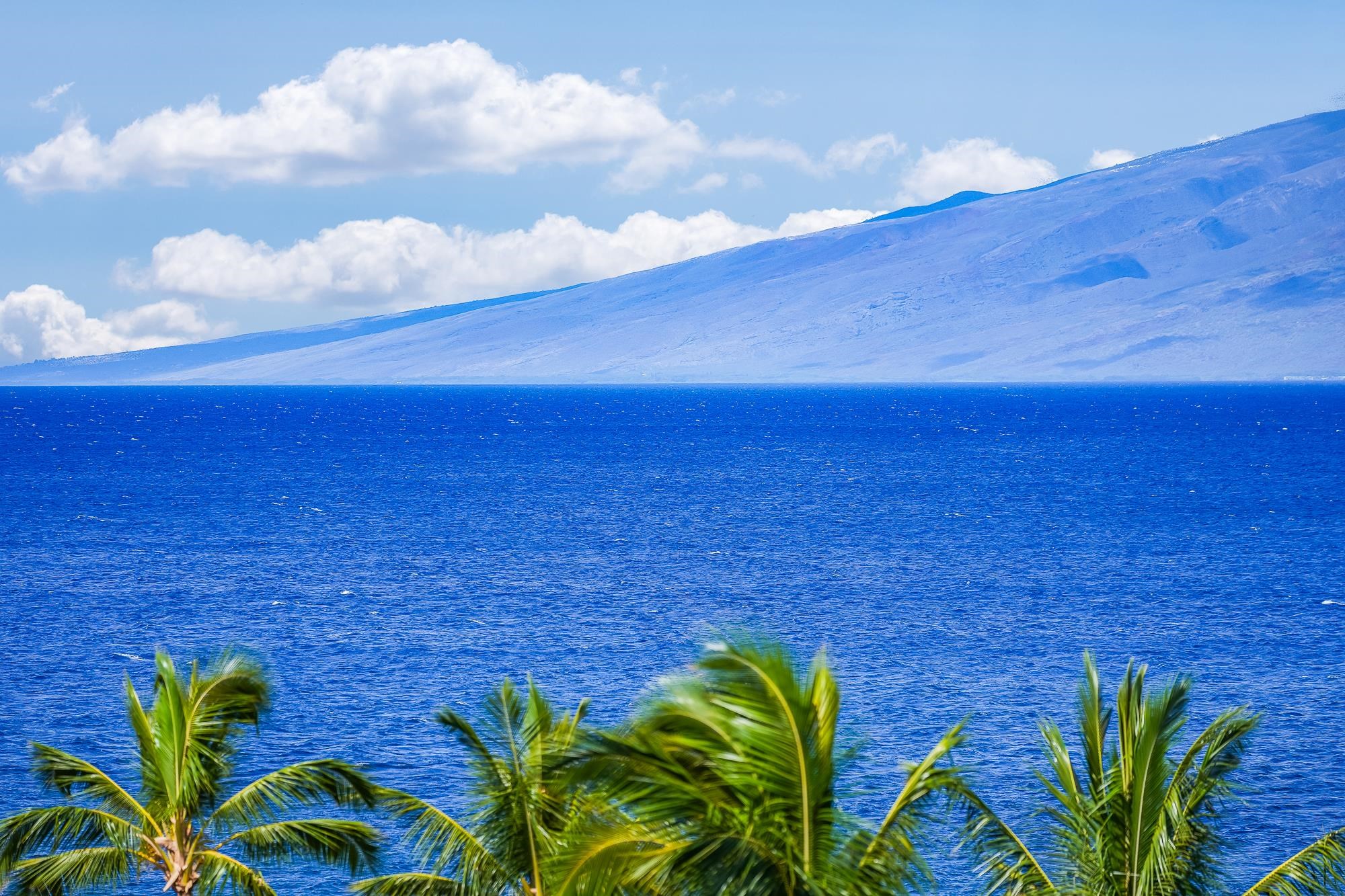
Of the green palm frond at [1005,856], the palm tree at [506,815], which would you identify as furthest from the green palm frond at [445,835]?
the green palm frond at [1005,856]

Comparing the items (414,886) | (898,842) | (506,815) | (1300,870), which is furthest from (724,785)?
(1300,870)

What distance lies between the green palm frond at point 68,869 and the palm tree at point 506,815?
113 inches

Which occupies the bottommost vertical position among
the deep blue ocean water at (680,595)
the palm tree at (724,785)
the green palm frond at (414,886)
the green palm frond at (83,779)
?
the deep blue ocean water at (680,595)

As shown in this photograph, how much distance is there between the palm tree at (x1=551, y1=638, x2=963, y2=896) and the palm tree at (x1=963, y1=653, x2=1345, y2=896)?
4846mm

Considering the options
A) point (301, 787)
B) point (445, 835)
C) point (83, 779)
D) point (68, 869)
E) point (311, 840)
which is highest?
point (83, 779)

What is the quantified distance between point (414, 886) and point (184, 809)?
281 centimetres

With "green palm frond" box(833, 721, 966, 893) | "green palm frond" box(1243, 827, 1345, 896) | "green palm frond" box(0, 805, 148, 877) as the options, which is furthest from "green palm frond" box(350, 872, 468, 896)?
"green palm frond" box(1243, 827, 1345, 896)

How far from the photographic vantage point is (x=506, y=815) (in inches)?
650

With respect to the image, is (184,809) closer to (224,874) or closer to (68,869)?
(224,874)

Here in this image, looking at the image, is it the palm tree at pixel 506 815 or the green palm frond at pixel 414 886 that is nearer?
the palm tree at pixel 506 815

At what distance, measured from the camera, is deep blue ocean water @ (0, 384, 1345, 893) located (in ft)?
133

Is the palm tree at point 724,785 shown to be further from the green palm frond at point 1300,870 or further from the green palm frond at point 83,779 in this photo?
the green palm frond at point 83,779

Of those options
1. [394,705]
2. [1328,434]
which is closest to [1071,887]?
[394,705]

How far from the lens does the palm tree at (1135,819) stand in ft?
48.3
